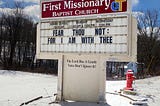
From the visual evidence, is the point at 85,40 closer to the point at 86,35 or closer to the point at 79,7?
the point at 86,35

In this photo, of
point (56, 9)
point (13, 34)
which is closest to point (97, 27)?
point (56, 9)

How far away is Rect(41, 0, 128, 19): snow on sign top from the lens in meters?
11.9

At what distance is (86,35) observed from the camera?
12453mm

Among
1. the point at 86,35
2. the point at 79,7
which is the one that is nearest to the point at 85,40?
the point at 86,35

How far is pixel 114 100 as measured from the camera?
1377cm

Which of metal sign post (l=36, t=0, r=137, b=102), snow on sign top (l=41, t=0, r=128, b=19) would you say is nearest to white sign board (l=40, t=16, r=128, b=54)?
metal sign post (l=36, t=0, r=137, b=102)

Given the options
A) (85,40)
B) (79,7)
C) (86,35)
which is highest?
(79,7)

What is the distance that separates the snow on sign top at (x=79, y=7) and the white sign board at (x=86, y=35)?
0.30m

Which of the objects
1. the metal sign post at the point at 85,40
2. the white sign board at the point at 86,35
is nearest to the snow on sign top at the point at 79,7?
the metal sign post at the point at 85,40

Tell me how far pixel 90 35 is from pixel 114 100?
10.4ft

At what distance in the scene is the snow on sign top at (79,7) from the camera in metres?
11.9

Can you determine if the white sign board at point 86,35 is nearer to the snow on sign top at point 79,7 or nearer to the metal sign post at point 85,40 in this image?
the metal sign post at point 85,40

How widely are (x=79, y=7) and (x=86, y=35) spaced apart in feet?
3.91

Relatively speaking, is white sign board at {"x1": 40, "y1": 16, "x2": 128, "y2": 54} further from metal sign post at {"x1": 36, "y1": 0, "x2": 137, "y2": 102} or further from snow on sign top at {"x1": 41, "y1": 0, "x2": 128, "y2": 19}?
snow on sign top at {"x1": 41, "y1": 0, "x2": 128, "y2": 19}
